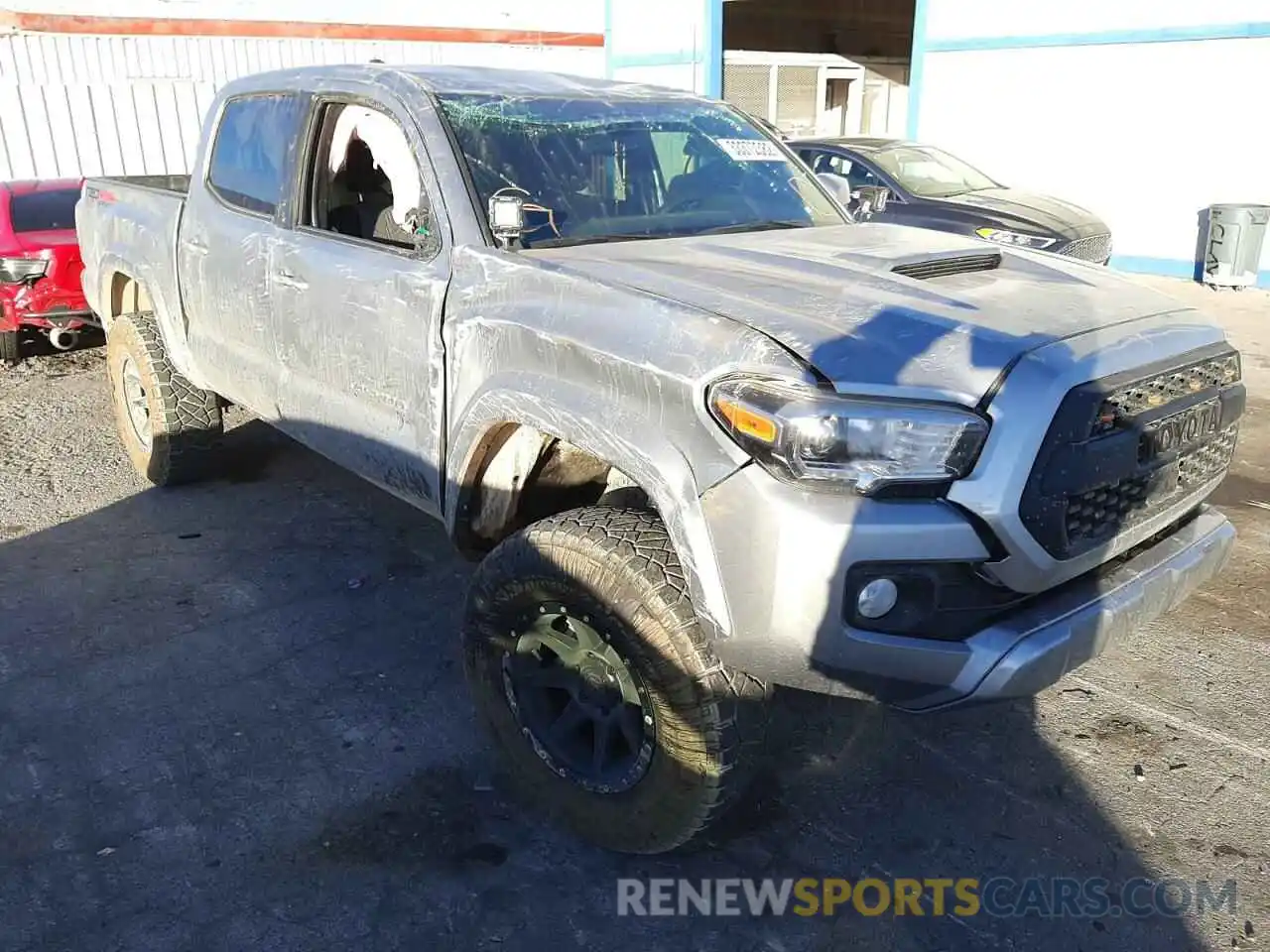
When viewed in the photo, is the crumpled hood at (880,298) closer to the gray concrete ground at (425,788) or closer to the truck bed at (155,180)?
the gray concrete ground at (425,788)

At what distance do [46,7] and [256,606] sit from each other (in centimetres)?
1537

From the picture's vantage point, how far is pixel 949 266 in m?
2.99

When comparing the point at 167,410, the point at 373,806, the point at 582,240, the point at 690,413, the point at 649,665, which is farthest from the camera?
the point at 167,410

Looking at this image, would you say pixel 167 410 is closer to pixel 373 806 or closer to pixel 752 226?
pixel 373 806

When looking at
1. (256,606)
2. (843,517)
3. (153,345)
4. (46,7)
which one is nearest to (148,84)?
(46,7)

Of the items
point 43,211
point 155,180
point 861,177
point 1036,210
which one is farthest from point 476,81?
point 1036,210

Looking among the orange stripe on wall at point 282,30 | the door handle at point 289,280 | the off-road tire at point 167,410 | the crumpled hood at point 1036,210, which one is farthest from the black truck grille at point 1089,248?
the orange stripe on wall at point 282,30

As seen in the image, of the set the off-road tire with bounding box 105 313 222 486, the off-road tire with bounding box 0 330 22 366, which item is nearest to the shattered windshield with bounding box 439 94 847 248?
the off-road tire with bounding box 105 313 222 486

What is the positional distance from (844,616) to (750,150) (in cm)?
236

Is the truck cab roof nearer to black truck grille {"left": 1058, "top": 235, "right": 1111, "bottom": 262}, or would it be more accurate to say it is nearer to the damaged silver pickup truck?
the damaged silver pickup truck

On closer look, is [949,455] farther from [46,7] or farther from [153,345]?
[46,7]

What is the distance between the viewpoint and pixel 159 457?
17.4 feet

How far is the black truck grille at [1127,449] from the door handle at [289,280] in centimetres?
261

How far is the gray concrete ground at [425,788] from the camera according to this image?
256 centimetres
